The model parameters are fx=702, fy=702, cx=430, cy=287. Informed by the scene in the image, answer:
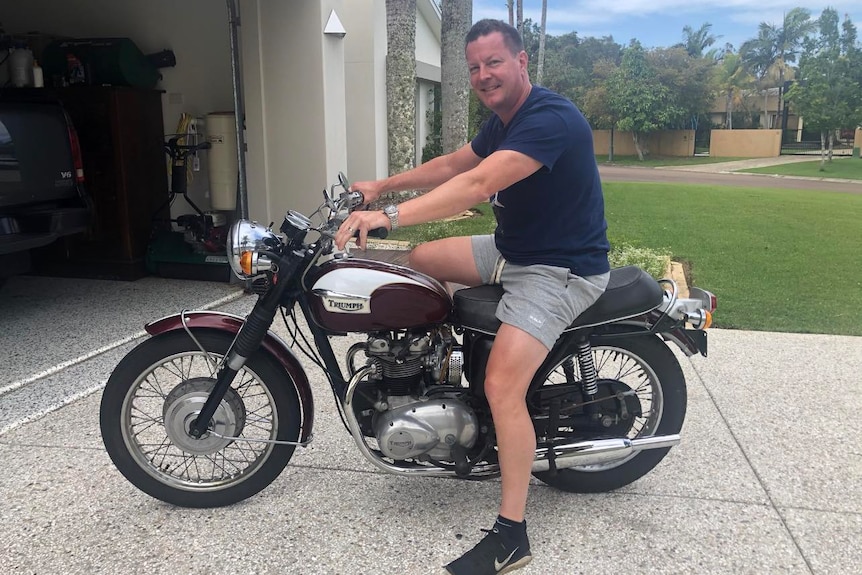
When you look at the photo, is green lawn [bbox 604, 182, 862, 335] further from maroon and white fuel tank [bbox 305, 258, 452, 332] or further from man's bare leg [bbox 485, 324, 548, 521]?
maroon and white fuel tank [bbox 305, 258, 452, 332]

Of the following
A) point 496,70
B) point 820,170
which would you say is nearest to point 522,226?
point 496,70

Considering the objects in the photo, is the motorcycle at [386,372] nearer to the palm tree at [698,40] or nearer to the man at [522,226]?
the man at [522,226]

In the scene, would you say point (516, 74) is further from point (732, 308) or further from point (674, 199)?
point (674, 199)

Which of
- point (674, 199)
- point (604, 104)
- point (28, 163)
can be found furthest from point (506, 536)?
point (604, 104)

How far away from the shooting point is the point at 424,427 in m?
2.78

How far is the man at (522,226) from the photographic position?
8.12ft

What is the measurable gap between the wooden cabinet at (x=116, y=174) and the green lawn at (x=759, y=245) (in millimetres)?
3491

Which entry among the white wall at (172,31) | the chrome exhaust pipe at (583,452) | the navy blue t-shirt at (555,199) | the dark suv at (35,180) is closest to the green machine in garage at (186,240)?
the white wall at (172,31)

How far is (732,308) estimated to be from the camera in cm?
630

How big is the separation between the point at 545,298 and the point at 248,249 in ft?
3.71

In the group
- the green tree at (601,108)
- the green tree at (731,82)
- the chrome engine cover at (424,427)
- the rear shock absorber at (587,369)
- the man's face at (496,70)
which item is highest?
the green tree at (731,82)

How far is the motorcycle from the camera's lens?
271cm

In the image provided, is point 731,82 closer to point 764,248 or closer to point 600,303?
point 764,248

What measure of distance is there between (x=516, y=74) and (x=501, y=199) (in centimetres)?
48
